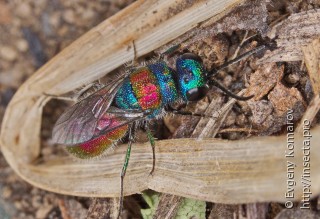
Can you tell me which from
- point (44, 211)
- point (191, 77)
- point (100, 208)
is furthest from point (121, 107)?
point (44, 211)

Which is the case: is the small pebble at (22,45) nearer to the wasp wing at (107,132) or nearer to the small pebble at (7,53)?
the small pebble at (7,53)

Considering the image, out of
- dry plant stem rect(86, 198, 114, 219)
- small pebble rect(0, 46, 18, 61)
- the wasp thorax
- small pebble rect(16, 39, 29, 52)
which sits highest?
small pebble rect(16, 39, 29, 52)

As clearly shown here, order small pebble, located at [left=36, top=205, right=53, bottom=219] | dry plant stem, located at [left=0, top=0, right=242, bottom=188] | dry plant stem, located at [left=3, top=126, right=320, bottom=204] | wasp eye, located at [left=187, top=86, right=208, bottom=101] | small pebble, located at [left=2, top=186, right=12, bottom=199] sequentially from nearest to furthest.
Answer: dry plant stem, located at [left=3, top=126, right=320, bottom=204] → wasp eye, located at [left=187, top=86, right=208, bottom=101] → dry plant stem, located at [left=0, top=0, right=242, bottom=188] → small pebble, located at [left=36, top=205, right=53, bottom=219] → small pebble, located at [left=2, top=186, right=12, bottom=199]

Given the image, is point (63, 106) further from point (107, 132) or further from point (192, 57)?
point (192, 57)

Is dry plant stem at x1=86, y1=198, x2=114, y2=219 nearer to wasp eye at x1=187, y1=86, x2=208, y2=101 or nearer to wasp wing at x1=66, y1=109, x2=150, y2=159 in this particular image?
wasp wing at x1=66, y1=109, x2=150, y2=159

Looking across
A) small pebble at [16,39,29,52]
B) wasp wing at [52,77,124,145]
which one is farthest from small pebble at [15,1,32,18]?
wasp wing at [52,77,124,145]

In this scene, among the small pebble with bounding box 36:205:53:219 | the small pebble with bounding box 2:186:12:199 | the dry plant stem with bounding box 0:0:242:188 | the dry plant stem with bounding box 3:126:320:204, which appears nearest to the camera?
the dry plant stem with bounding box 3:126:320:204

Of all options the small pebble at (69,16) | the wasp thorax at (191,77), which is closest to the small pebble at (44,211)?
the wasp thorax at (191,77)
